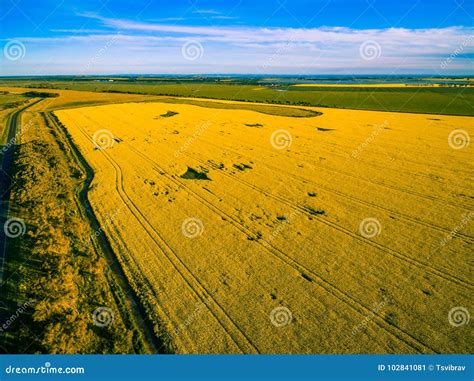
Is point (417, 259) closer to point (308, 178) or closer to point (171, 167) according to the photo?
point (308, 178)

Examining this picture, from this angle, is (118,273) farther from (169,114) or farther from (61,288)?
(169,114)

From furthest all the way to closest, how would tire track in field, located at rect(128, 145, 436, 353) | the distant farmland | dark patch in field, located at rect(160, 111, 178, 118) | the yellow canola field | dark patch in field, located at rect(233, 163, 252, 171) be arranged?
the distant farmland → dark patch in field, located at rect(160, 111, 178, 118) → dark patch in field, located at rect(233, 163, 252, 171) → the yellow canola field → tire track in field, located at rect(128, 145, 436, 353)

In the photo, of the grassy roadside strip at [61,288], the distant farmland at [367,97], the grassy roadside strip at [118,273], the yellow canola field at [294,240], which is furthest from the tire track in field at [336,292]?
the distant farmland at [367,97]

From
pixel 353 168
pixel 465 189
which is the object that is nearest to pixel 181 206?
pixel 353 168

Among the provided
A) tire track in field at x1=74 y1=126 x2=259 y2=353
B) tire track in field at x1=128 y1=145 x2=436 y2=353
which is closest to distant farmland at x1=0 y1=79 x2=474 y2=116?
tire track in field at x1=128 y1=145 x2=436 y2=353

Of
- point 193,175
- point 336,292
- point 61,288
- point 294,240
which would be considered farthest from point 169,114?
point 336,292

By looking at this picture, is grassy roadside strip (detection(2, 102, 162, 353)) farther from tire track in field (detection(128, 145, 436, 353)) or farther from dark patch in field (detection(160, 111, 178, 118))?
dark patch in field (detection(160, 111, 178, 118))
